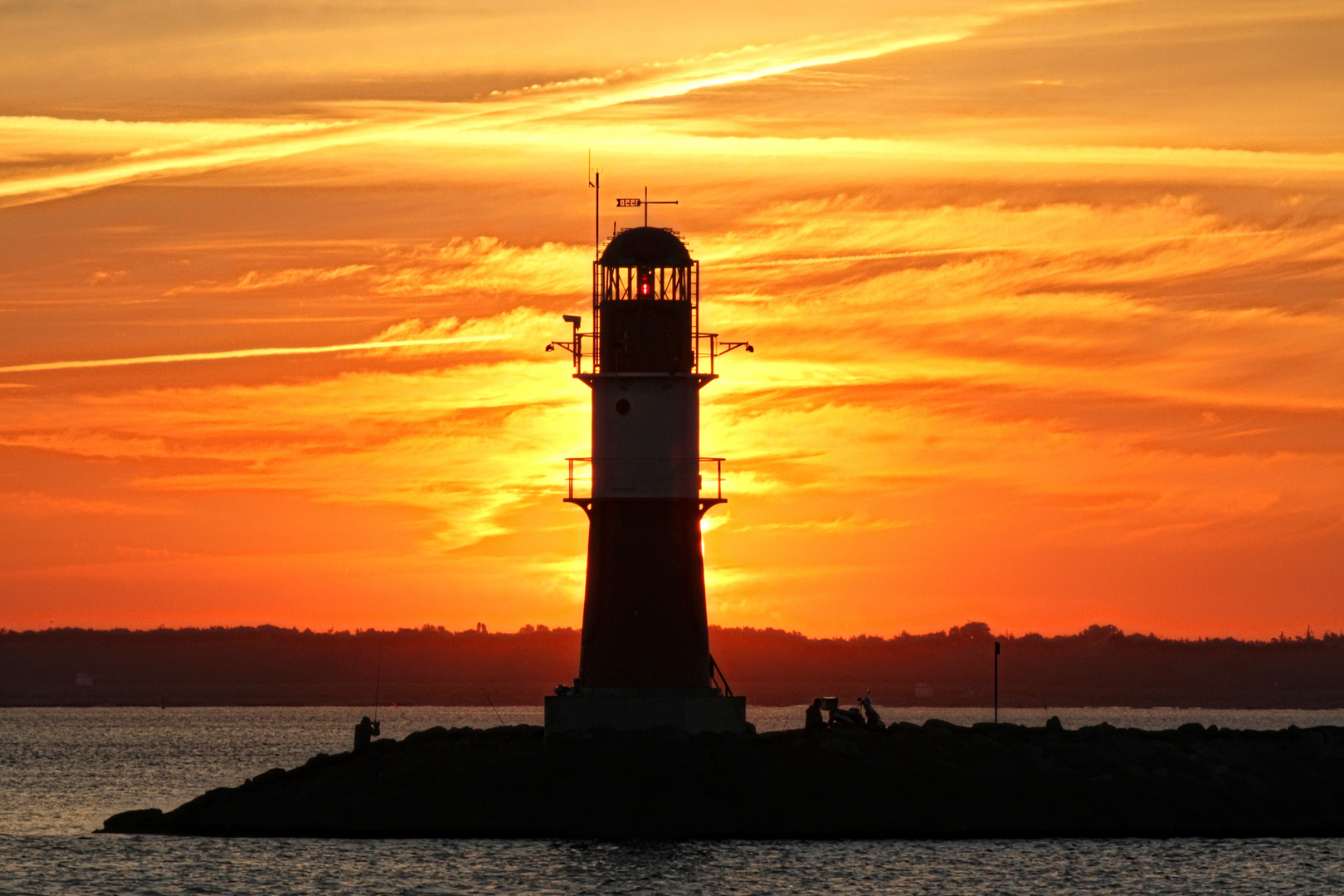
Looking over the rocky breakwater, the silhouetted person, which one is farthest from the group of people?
the rocky breakwater

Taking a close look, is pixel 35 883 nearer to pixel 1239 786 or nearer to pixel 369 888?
pixel 369 888

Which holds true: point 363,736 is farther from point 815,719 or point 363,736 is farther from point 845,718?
point 845,718

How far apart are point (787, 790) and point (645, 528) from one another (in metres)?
6.20

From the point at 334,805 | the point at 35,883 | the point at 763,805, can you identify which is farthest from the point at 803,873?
the point at 35,883

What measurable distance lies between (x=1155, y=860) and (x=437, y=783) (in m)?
14.9

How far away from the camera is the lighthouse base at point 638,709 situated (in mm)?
43500

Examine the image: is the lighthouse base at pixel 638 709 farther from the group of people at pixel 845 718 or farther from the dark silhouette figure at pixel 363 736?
the dark silhouette figure at pixel 363 736

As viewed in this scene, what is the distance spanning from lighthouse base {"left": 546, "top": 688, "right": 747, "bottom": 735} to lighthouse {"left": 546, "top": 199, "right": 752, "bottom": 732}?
2cm

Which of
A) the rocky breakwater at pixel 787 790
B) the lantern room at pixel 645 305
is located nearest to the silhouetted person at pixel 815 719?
the rocky breakwater at pixel 787 790

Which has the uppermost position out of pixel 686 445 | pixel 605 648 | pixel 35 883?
pixel 686 445

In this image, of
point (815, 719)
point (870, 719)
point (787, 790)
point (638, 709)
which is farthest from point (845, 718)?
point (638, 709)

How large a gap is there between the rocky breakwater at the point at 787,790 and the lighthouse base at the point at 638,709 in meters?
0.46

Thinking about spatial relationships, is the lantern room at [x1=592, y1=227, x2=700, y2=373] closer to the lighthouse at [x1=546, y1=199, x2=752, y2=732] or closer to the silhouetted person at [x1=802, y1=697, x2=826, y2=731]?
the lighthouse at [x1=546, y1=199, x2=752, y2=732]

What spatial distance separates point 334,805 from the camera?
44344 mm
